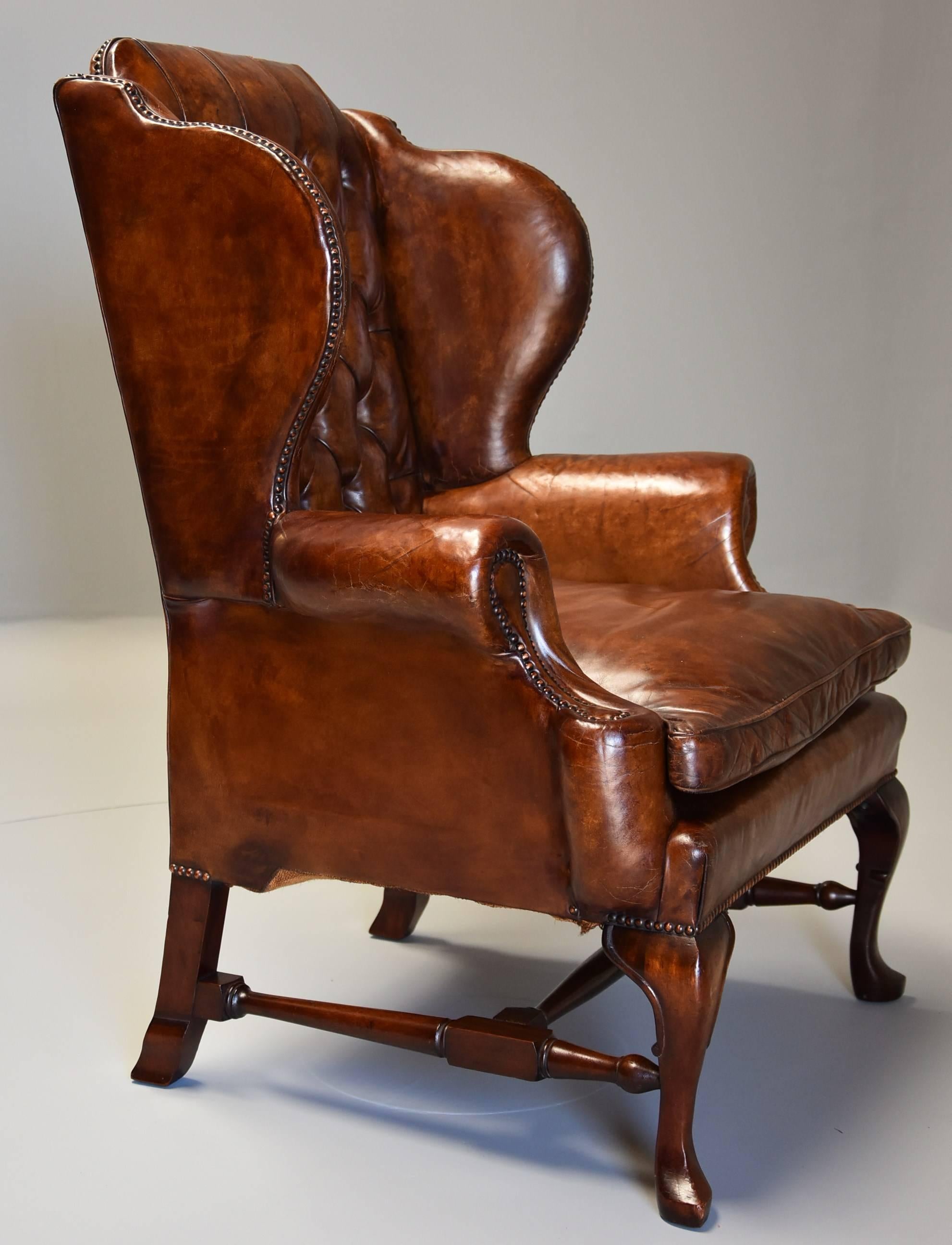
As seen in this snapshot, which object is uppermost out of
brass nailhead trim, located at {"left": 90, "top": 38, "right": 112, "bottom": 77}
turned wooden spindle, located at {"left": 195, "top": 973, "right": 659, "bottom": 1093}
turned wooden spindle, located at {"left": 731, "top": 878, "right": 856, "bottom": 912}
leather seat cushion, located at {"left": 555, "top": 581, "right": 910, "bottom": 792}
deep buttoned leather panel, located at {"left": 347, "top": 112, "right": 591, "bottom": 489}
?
brass nailhead trim, located at {"left": 90, "top": 38, "right": 112, "bottom": 77}

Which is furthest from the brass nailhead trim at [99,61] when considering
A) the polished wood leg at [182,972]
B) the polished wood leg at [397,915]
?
the polished wood leg at [397,915]

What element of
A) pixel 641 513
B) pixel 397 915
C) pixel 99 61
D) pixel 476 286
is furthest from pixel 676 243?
pixel 99 61

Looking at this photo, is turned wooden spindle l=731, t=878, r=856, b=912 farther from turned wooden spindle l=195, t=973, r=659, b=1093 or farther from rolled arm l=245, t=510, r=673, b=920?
rolled arm l=245, t=510, r=673, b=920

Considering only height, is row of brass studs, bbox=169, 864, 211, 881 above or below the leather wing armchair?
below

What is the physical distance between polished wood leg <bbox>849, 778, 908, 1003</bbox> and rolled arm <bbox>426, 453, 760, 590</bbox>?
0.35 meters

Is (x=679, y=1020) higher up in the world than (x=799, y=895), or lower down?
higher up

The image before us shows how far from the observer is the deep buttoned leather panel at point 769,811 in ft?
4.37

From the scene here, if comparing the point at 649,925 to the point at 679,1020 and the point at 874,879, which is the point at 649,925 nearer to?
the point at 679,1020

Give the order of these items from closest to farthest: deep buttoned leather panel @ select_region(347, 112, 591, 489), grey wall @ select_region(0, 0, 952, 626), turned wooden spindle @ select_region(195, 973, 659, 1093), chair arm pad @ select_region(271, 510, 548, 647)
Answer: chair arm pad @ select_region(271, 510, 548, 647) < turned wooden spindle @ select_region(195, 973, 659, 1093) < deep buttoned leather panel @ select_region(347, 112, 591, 489) < grey wall @ select_region(0, 0, 952, 626)

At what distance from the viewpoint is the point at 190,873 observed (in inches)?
64.7

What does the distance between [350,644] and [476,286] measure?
2.60 feet

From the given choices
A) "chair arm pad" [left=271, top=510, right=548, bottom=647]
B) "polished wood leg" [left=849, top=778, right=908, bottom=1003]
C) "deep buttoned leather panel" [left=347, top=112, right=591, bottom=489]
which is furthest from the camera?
"deep buttoned leather panel" [left=347, top=112, right=591, bottom=489]

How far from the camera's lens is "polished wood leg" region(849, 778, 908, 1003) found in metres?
1.90

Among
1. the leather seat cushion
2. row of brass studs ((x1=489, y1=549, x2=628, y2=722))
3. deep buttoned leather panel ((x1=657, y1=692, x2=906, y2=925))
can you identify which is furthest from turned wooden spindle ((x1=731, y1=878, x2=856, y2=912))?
row of brass studs ((x1=489, y1=549, x2=628, y2=722))
